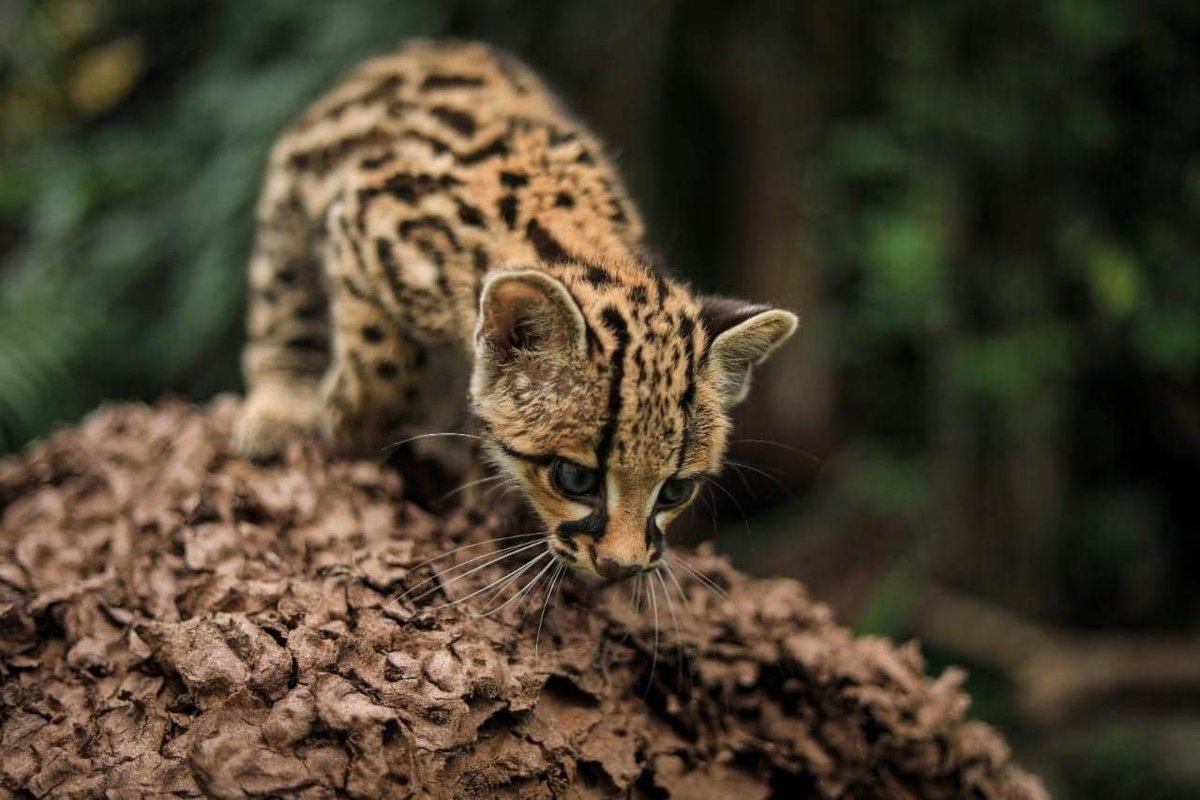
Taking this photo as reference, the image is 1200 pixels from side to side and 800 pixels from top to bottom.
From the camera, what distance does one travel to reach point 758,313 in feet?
11.3

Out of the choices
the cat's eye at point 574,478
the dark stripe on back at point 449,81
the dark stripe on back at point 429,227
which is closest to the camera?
the cat's eye at point 574,478

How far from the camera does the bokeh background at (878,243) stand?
7.64 m

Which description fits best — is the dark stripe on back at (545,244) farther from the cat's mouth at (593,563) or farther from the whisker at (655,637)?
the whisker at (655,637)

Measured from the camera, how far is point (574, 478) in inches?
128

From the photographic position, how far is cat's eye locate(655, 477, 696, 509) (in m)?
3.33

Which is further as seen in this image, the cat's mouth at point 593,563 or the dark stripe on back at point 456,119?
the dark stripe on back at point 456,119

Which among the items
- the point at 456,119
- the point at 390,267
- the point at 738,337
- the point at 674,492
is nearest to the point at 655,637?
the point at 674,492

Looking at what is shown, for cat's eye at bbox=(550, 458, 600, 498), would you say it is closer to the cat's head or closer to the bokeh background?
the cat's head

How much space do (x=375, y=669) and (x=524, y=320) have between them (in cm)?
104

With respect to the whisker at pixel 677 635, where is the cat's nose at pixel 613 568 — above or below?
above

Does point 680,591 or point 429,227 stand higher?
point 429,227

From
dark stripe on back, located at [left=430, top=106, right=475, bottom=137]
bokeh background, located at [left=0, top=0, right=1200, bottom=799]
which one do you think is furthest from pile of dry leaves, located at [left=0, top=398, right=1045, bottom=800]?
bokeh background, located at [left=0, top=0, right=1200, bottom=799]

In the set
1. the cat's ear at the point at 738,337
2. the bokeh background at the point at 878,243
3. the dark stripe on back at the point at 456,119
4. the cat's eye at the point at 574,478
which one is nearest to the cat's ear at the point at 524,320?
the cat's eye at the point at 574,478

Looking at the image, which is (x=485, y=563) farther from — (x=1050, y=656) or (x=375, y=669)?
(x=1050, y=656)
